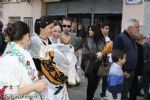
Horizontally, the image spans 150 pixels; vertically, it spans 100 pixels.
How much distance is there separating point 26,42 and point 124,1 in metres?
10.9

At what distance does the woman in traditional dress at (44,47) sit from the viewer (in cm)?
480

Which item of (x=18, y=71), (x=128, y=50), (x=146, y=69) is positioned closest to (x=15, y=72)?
(x=18, y=71)

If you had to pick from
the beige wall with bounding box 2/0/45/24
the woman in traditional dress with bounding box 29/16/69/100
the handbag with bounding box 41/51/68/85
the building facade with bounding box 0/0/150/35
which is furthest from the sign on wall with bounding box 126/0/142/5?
the handbag with bounding box 41/51/68/85

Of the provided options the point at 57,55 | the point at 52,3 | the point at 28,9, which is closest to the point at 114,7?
the point at 52,3

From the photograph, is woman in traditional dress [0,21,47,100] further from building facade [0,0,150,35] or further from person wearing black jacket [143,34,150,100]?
building facade [0,0,150,35]

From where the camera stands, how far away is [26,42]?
376 cm

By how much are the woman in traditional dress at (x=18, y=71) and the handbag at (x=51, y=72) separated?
942mm

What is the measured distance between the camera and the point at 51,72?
4781mm

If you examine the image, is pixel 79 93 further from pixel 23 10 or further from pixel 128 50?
pixel 23 10

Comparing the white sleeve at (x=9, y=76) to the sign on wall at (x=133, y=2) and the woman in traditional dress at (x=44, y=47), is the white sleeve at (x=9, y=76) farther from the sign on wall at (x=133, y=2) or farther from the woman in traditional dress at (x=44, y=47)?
the sign on wall at (x=133, y=2)

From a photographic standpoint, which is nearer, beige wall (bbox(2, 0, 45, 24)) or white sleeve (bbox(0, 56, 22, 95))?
white sleeve (bbox(0, 56, 22, 95))

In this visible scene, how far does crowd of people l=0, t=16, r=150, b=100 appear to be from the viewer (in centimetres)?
357

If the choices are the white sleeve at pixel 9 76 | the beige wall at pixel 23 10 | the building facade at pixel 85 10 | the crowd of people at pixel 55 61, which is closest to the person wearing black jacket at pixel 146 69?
the crowd of people at pixel 55 61

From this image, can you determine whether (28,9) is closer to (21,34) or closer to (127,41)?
(127,41)
